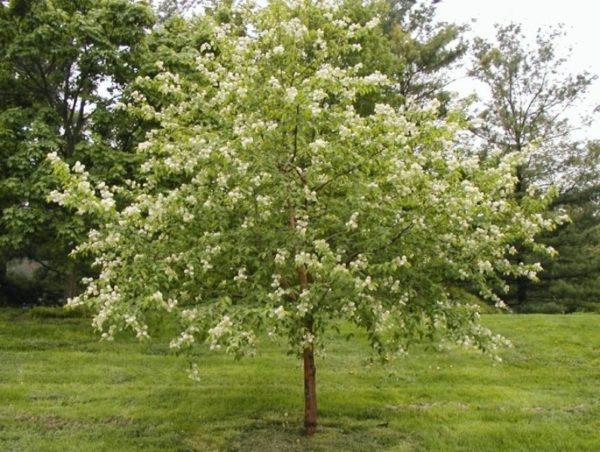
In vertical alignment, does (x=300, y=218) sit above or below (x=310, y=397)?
above

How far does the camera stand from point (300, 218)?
7.15 metres

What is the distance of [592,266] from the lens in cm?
2534

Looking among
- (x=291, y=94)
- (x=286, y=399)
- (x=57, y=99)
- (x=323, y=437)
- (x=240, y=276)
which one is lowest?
(x=323, y=437)

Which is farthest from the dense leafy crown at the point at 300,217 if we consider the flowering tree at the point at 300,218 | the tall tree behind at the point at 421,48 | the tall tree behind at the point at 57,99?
the tall tree behind at the point at 421,48

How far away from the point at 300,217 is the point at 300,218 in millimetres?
12

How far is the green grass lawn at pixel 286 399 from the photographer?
25.9ft

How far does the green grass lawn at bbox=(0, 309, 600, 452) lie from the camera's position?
25.9 ft

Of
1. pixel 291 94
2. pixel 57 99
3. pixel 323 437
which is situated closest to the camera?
pixel 291 94

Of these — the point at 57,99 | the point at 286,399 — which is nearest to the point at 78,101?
the point at 57,99

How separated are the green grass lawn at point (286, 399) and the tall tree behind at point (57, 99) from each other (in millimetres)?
2598

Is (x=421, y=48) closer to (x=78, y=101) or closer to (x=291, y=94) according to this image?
(x=78, y=101)

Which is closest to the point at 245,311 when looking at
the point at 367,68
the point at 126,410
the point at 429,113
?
the point at 429,113

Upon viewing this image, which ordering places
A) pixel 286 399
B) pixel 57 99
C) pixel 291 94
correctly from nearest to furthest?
1. pixel 291 94
2. pixel 286 399
3. pixel 57 99

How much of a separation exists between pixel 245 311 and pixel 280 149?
6.36ft
